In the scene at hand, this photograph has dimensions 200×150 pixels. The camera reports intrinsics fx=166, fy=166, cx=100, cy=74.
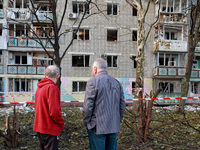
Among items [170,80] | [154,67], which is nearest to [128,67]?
[154,67]

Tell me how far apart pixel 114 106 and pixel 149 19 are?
19927mm

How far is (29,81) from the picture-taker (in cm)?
1931

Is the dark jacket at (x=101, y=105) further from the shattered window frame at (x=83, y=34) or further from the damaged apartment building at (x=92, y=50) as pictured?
the shattered window frame at (x=83, y=34)

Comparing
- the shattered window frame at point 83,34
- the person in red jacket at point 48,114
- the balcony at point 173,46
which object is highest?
the shattered window frame at point 83,34

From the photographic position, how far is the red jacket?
266cm

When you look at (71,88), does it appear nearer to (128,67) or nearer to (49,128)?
(128,67)

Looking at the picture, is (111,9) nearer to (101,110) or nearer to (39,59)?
(39,59)

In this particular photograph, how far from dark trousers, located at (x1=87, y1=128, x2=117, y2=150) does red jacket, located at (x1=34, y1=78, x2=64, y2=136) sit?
0.61 meters

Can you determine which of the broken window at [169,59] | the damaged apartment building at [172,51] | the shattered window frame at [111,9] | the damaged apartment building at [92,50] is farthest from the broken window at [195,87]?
the shattered window frame at [111,9]

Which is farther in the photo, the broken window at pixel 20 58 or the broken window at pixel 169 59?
the broken window at pixel 169 59

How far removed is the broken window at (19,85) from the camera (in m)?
19.0

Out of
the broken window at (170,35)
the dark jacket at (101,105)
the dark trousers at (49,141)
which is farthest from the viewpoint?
the broken window at (170,35)

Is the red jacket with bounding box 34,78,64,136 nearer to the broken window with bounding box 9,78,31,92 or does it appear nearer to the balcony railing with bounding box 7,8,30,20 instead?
the broken window with bounding box 9,78,31,92

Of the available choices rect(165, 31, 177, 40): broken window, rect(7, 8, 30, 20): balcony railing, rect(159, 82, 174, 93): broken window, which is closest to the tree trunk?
rect(159, 82, 174, 93): broken window
